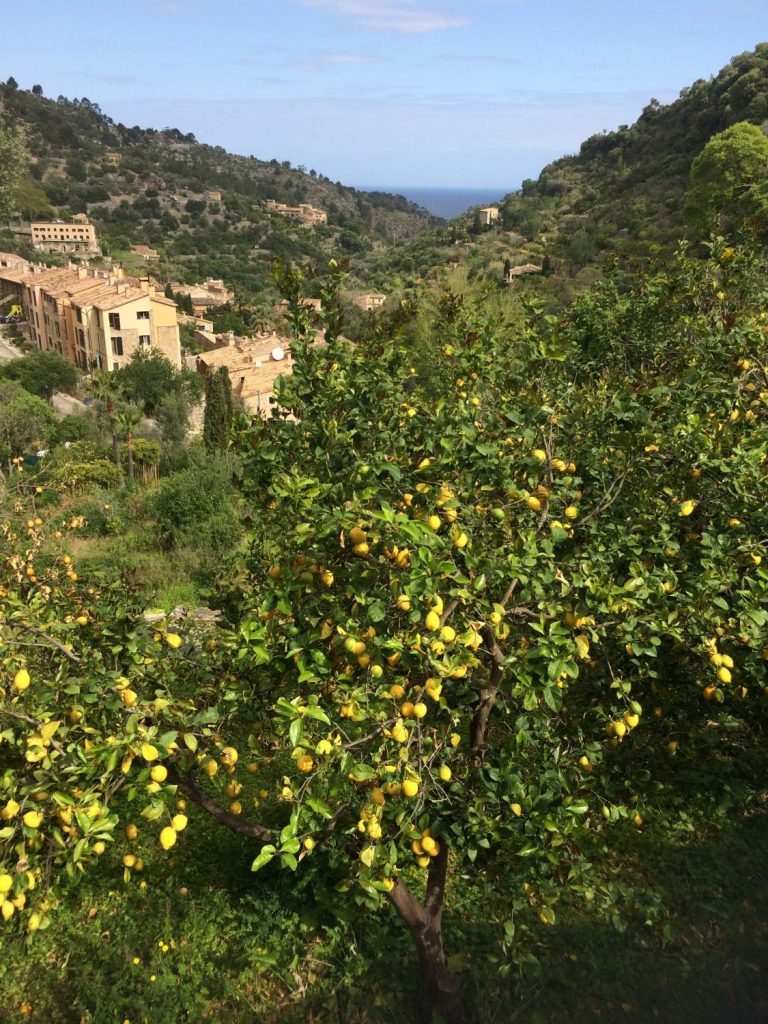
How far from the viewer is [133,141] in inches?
5039

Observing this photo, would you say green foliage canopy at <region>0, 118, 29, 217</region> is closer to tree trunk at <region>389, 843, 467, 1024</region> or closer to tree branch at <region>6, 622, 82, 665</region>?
tree branch at <region>6, 622, 82, 665</region>

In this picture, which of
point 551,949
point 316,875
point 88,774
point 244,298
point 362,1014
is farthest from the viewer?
point 244,298

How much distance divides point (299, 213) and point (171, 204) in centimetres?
1971

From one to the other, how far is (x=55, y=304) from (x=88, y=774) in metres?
47.6

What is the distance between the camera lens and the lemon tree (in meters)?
2.72

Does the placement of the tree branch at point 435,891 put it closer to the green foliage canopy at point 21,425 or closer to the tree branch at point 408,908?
the tree branch at point 408,908

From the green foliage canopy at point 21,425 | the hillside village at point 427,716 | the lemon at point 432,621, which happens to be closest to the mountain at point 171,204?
the green foliage canopy at point 21,425

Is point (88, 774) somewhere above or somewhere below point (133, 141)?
below

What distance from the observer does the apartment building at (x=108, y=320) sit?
38.2 m

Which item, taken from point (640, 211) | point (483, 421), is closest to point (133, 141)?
point (640, 211)

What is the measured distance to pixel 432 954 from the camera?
3.92 meters

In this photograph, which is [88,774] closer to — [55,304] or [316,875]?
[316,875]

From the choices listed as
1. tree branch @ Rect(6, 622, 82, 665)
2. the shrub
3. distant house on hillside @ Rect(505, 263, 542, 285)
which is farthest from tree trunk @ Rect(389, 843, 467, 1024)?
distant house on hillside @ Rect(505, 263, 542, 285)

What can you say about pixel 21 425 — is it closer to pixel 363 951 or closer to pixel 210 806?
pixel 210 806
